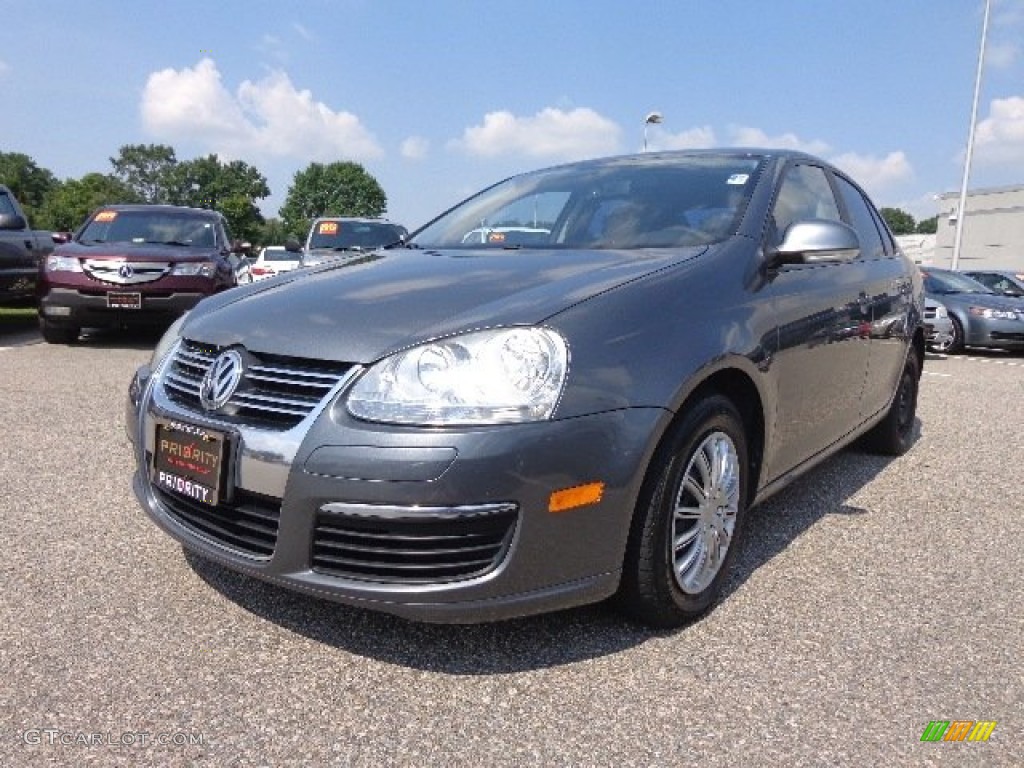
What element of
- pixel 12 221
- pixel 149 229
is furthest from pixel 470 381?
pixel 12 221

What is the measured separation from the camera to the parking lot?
1.84 m

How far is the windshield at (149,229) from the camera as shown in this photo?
8.70 meters

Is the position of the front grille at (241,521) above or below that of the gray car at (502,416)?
below

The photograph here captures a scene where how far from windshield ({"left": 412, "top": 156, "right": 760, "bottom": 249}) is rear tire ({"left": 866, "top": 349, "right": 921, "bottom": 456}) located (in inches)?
77.4

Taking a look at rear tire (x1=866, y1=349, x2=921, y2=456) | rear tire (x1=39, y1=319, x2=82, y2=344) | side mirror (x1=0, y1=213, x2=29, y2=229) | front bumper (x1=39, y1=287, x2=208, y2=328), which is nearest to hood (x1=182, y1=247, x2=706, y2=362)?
rear tire (x1=866, y1=349, x2=921, y2=456)

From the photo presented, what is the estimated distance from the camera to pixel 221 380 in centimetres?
220

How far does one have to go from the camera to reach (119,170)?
340ft

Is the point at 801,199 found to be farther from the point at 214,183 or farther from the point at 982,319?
the point at 214,183

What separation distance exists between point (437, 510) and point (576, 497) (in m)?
0.34

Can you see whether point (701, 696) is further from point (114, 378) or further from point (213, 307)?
point (114, 378)

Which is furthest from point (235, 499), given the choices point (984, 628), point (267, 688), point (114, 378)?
point (114, 378)

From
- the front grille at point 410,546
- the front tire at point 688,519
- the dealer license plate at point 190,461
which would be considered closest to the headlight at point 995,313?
Answer: the front tire at point 688,519

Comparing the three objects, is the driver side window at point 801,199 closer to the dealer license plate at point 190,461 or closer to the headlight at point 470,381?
the headlight at point 470,381

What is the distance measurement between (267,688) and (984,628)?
2055 mm
